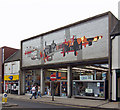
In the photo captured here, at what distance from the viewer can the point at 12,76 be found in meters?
30.8

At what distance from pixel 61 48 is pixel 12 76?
1235 centimetres

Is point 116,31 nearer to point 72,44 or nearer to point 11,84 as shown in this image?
point 72,44

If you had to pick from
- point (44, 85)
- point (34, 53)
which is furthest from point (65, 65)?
point (34, 53)

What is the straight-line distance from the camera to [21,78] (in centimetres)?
2898

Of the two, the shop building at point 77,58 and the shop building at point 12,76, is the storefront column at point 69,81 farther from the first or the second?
the shop building at point 12,76

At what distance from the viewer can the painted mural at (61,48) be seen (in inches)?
792

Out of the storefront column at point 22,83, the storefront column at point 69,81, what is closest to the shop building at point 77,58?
the storefront column at point 69,81

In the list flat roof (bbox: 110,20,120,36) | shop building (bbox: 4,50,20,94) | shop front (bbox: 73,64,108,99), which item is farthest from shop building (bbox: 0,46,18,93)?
flat roof (bbox: 110,20,120,36)

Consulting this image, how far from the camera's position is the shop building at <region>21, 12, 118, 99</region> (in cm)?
1853

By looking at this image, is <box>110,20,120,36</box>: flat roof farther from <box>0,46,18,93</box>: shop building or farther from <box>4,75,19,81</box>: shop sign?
<box>0,46,18,93</box>: shop building

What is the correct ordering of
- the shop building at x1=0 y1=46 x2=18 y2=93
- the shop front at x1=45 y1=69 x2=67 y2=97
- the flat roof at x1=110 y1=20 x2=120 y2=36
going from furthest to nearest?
the shop building at x1=0 y1=46 x2=18 y2=93 < the shop front at x1=45 y1=69 x2=67 y2=97 < the flat roof at x1=110 y1=20 x2=120 y2=36

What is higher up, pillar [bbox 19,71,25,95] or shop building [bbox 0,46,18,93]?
shop building [bbox 0,46,18,93]

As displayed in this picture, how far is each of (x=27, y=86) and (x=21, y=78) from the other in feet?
5.24

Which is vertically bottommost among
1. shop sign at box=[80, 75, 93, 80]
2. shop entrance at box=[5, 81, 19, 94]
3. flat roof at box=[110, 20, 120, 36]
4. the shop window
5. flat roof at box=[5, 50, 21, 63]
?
shop entrance at box=[5, 81, 19, 94]
